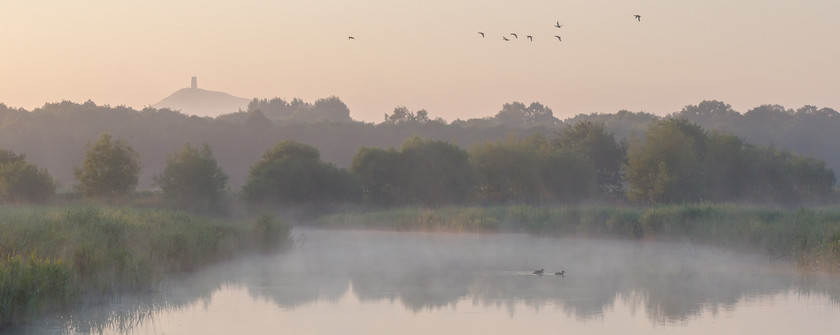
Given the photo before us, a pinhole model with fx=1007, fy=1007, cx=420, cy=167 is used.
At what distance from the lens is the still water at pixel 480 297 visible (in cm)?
1767

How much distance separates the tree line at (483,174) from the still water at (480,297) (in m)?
20.3

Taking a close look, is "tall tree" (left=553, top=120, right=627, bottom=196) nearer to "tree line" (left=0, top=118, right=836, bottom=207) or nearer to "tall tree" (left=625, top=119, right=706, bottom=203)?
"tree line" (left=0, top=118, right=836, bottom=207)

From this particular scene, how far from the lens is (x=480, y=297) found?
21.7 meters

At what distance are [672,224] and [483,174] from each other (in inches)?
1157

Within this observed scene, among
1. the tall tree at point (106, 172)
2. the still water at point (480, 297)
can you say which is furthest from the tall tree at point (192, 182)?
the still water at point (480, 297)

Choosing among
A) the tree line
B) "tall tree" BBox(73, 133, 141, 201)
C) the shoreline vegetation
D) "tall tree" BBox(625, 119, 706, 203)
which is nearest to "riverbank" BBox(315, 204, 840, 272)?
the shoreline vegetation

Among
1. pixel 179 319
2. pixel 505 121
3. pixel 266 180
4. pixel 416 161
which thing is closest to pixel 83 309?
pixel 179 319

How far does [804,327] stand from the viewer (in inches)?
702

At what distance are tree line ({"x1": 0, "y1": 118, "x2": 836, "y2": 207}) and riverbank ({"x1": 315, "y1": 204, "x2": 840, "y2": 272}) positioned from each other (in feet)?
22.0

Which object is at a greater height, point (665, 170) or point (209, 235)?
point (665, 170)

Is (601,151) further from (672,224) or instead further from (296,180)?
(672,224)

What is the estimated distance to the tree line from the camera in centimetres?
4919

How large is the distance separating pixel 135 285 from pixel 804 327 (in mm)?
12758

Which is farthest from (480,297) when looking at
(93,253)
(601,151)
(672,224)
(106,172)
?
(601,151)
